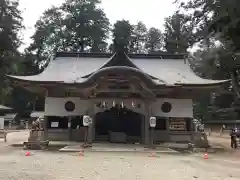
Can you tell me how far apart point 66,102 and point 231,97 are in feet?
84.4

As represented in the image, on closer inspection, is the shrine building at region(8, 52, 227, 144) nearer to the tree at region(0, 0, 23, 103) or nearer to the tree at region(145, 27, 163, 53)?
the tree at region(0, 0, 23, 103)

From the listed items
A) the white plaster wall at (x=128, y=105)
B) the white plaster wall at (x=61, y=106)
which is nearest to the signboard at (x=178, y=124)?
the white plaster wall at (x=128, y=105)

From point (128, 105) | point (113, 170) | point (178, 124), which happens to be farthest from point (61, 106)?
point (113, 170)

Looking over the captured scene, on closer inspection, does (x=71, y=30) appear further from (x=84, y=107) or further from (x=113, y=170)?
(x=113, y=170)

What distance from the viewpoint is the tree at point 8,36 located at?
33.0 m

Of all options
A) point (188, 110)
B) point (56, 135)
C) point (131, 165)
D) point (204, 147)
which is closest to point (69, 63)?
point (56, 135)

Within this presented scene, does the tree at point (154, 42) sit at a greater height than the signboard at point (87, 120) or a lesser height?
greater

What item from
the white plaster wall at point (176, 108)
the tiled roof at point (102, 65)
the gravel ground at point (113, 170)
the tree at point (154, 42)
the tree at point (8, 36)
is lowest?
the gravel ground at point (113, 170)

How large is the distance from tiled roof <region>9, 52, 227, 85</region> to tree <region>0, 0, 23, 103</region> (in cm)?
1448

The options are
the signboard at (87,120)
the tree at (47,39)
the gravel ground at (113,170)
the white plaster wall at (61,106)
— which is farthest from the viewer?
the tree at (47,39)

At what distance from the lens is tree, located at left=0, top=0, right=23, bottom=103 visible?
108 ft

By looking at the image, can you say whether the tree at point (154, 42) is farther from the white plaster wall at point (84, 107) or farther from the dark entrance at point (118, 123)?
the white plaster wall at point (84, 107)

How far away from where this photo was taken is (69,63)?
20.9m

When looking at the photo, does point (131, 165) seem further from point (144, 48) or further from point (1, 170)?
point (144, 48)
